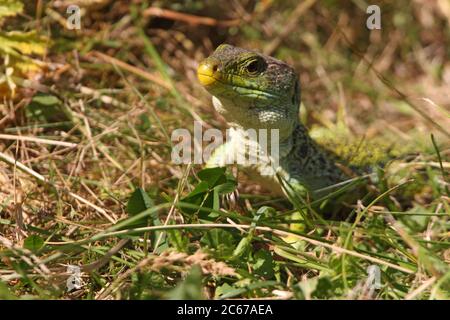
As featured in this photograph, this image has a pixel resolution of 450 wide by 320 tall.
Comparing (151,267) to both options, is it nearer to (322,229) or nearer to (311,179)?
(322,229)

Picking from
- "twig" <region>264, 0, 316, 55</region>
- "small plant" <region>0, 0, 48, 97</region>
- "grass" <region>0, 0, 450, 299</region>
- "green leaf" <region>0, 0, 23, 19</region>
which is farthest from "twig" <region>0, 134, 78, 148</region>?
"twig" <region>264, 0, 316, 55</region>

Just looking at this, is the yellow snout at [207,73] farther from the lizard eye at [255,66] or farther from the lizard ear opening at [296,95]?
the lizard ear opening at [296,95]

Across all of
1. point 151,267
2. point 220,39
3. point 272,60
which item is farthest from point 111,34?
point 151,267

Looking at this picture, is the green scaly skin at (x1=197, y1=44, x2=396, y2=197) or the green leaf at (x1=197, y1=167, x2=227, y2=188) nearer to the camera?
the green leaf at (x1=197, y1=167, x2=227, y2=188)

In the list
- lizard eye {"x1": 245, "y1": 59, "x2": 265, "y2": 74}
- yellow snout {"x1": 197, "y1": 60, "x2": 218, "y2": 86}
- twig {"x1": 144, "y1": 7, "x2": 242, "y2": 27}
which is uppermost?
twig {"x1": 144, "y1": 7, "x2": 242, "y2": 27}

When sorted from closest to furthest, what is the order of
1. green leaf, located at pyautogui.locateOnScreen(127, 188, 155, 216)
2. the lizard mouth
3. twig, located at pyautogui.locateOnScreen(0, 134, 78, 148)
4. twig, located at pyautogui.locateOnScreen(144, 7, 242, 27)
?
green leaf, located at pyautogui.locateOnScreen(127, 188, 155, 216) < the lizard mouth < twig, located at pyautogui.locateOnScreen(0, 134, 78, 148) < twig, located at pyautogui.locateOnScreen(144, 7, 242, 27)

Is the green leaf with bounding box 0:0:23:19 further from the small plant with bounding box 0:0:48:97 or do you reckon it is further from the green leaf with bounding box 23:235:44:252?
the green leaf with bounding box 23:235:44:252
